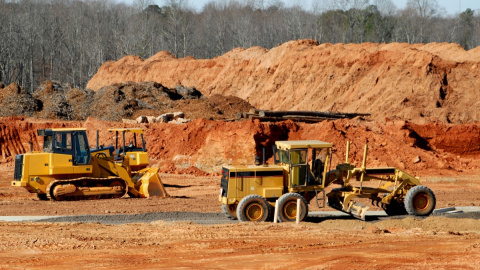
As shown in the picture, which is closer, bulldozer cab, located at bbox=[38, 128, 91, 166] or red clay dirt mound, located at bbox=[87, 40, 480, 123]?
bulldozer cab, located at bbox=[38, 128, 91, 166]

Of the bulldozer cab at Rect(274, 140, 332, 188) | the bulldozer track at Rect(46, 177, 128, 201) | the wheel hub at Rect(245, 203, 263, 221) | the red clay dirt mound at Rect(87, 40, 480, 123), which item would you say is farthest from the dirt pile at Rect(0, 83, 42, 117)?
the bulldozer cab at Rect(274, 140, 332, 188)

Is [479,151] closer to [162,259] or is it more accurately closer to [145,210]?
[145,210]

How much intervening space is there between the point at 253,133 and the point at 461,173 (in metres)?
9.99

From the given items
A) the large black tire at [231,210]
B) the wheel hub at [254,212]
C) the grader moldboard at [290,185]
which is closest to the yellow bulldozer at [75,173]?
the large black tire at [231,210]

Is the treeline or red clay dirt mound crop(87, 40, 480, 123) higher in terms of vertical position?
the treeline

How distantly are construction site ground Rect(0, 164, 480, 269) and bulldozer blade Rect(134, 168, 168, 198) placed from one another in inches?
80.8

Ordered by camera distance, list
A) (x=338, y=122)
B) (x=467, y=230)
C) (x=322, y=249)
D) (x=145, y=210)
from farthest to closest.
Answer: (x=338, y=122) → (x=145, y=210) → (x=467, y=230) → (x=322, y=249)

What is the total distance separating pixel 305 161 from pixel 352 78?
32.4 metres

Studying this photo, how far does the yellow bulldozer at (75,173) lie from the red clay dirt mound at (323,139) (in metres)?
8.68

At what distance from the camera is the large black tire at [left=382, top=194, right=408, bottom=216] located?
1709 cm

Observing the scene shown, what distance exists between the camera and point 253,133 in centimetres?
2952

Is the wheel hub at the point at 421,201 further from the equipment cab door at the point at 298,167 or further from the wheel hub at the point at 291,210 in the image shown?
the wheel hub at the point at 291,210

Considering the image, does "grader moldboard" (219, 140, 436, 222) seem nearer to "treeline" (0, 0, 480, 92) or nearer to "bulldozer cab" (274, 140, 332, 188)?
"bulldozer cab" (274, 140, 332, 188)

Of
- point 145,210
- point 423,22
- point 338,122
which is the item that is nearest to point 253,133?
point 338,122
